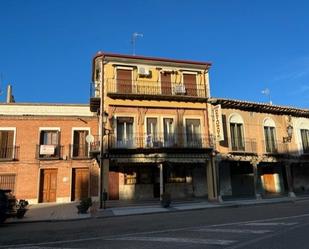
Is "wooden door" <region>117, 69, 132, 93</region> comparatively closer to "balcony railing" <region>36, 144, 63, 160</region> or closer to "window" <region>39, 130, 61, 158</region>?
"window" <region>39, 130, 61, 158</region>

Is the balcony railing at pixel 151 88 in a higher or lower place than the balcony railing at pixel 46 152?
higher

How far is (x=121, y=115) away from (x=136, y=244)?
1460cm

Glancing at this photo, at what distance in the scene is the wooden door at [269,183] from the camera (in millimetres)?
26734

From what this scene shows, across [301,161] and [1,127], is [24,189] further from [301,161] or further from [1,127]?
[301,161]

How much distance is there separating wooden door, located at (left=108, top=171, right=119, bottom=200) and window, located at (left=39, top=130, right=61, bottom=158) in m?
4.82

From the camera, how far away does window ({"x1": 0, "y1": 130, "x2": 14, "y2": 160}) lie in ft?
75.9

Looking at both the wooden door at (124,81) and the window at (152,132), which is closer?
the window at (152,132)

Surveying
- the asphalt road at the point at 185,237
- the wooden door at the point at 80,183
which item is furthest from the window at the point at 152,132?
the asphalt road at the point at 185,237

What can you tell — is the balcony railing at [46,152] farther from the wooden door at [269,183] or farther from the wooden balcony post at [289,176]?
the wooden balcony post at [289,176]

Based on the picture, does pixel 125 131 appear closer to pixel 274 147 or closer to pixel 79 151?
pixel 79 151

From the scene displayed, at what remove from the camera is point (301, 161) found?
26.5 m

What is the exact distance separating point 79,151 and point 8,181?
17.6 ft

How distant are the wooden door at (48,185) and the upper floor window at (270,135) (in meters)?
16.7

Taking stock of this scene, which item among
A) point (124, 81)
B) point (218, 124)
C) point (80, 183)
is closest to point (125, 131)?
point (124, 81)
